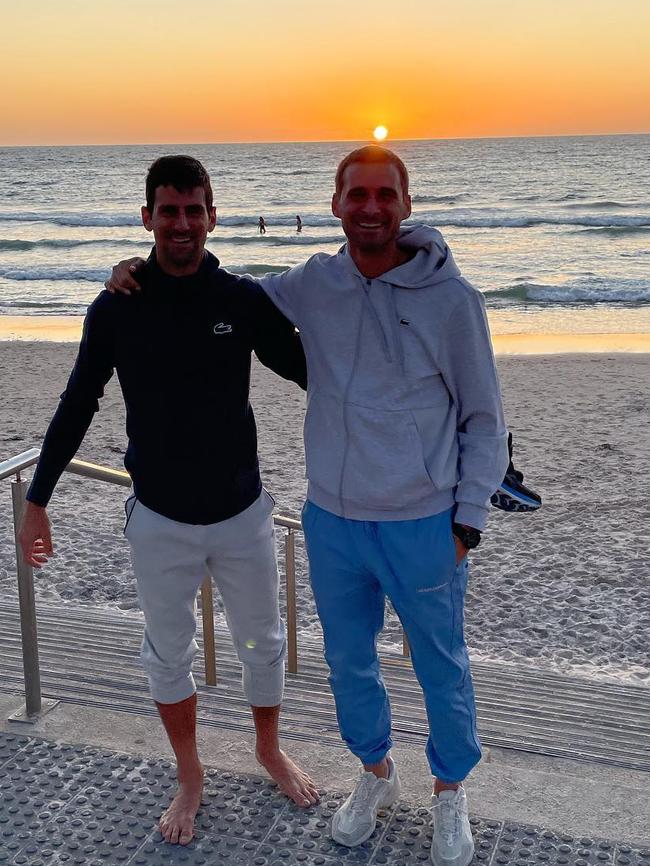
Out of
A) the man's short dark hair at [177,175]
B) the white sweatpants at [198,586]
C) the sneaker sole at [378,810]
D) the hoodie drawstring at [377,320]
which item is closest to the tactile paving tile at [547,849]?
the sneaker sole at [378,810]

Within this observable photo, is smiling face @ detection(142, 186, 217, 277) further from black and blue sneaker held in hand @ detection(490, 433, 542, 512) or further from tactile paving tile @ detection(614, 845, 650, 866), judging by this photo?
tactile paving tile @ detection(614, 845, 650, 866)

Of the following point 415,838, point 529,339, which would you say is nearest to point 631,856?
point 415,838

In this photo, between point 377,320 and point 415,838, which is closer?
point 377,320

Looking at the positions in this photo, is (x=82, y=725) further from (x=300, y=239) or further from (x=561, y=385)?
(x=300, y=239)

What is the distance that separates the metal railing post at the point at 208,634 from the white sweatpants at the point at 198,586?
2.27ft

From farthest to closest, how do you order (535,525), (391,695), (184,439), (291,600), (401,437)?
(535,525)
(291,600)
(391,695)
(184,439)
(401,437)

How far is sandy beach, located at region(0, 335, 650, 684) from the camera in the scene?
5.42 metres

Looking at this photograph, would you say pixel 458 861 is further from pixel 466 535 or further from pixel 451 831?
pixel 466 535

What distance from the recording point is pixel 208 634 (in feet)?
12.5

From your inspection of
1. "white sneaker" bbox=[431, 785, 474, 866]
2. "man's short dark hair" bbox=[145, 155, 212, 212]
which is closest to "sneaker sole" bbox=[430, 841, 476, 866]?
"white sneaker" bbox=[431, 785, 474, 866]

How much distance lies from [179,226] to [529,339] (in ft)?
48.7

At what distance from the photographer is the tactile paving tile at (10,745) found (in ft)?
10.1

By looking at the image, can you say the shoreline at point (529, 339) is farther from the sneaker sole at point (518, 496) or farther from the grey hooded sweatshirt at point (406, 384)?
Result: the grey hooded sweatshirt at point (406, 384)

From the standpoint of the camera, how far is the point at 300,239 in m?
35.7
